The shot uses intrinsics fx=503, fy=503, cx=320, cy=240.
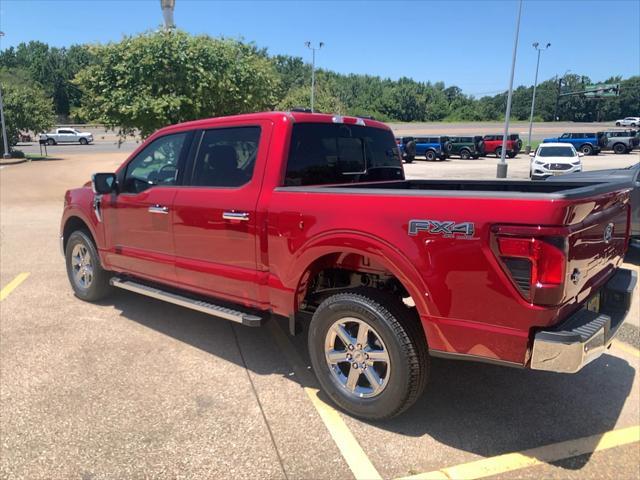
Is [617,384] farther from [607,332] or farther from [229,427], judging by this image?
[229,427]

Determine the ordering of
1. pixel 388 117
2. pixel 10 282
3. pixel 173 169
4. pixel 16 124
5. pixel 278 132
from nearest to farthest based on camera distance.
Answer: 1. pixel 278 132
2. pixel 173 169
3. pixel 10 282
4. pixel 16 124
5. pixel 388 117

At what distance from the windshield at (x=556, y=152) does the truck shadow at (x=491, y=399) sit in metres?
20.0

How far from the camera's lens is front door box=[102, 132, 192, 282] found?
425cm

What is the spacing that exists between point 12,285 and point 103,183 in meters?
2.54

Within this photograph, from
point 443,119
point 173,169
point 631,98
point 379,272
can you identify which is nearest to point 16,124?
point 173,169

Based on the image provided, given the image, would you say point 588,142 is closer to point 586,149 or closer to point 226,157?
point 586,149

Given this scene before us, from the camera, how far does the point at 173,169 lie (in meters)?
4.29

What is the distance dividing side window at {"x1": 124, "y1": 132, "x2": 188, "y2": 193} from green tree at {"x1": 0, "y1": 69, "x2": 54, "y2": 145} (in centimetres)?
3147

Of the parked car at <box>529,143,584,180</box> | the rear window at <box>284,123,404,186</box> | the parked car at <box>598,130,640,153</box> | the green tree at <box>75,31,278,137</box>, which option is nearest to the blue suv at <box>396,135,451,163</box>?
the parked car at <box>529,143,584,180</box>

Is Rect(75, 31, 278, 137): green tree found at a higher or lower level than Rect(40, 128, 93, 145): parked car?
higher

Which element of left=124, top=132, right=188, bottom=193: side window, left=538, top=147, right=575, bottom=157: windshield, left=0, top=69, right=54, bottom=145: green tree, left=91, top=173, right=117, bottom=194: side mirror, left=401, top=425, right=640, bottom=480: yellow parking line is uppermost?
left=0, top=69, right=54, bottom=145: green tree

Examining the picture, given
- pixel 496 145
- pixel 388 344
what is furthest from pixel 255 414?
pixel 496 145

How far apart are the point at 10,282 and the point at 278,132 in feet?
15.3

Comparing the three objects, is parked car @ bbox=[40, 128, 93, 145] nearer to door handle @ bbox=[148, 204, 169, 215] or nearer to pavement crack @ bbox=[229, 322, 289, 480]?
door handle @ bbox=[148, 204, 169, 215]
